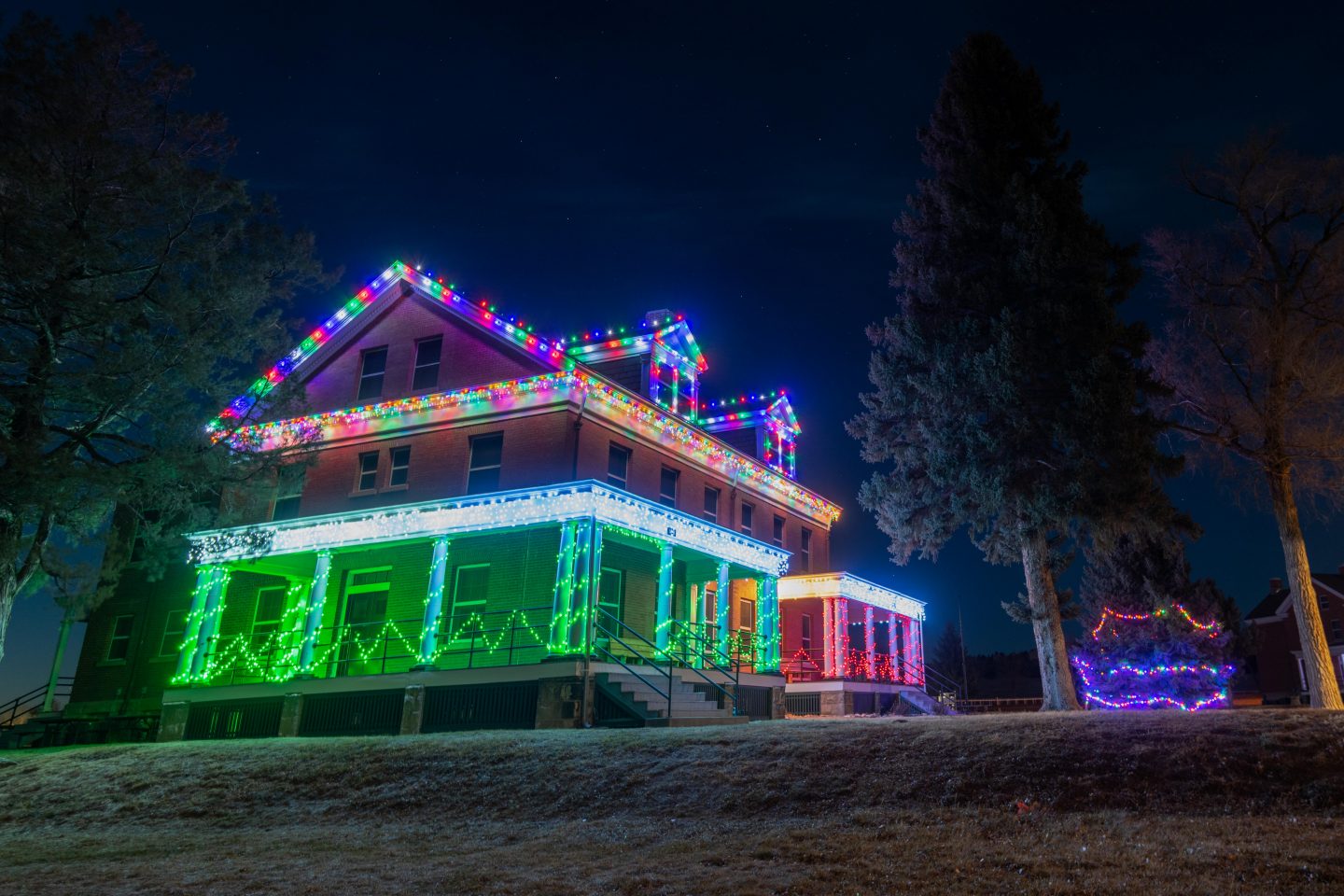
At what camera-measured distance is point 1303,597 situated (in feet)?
57.7

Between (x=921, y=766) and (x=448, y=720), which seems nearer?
(x=921, y=766)

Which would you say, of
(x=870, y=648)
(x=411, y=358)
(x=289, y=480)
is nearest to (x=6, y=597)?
(x=289, y=480)

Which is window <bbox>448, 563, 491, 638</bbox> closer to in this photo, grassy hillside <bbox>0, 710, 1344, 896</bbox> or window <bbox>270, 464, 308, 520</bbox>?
window <bbox>270, 464, 308, 520</bbox>

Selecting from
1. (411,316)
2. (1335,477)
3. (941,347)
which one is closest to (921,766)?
(941,347)

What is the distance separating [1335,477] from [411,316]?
75.8 ft

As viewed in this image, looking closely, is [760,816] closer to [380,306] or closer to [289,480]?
[289,480]

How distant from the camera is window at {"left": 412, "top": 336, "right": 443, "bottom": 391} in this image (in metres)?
26.8

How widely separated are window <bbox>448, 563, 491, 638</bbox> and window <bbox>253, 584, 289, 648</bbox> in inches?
259

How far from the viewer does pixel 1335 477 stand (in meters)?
18.6

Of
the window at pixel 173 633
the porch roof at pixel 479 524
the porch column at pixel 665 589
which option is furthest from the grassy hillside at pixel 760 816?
the window at pixel 173 633

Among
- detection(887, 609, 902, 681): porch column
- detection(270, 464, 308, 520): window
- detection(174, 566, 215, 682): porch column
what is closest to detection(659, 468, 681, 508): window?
detection(270, 464, 308, 520): window

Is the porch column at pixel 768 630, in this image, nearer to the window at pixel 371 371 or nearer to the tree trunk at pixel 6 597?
the window at pixel 371 371

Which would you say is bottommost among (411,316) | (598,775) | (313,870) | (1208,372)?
(313,870)

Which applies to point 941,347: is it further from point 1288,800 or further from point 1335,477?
point 1288,800
